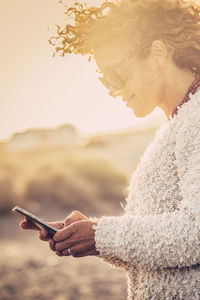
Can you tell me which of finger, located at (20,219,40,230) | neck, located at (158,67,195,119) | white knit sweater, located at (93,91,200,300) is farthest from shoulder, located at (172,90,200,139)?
finger, located at (20,219,40,230)

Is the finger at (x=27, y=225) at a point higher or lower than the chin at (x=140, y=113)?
lower

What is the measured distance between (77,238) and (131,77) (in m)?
0.74

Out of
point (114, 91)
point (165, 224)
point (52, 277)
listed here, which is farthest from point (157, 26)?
point (52, 277)

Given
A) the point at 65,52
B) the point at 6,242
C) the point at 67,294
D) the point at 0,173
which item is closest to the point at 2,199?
the point at 0,173

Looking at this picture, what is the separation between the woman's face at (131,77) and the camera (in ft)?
5.92

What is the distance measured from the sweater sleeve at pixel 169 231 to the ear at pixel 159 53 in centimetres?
34

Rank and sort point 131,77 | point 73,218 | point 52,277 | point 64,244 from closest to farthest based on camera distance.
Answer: point 64,244, point 73,218, point 131,77, point 52,277

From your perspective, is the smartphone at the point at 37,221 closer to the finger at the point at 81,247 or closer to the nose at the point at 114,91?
the finger at the point at 81,247

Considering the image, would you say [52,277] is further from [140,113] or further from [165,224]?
[165,224]

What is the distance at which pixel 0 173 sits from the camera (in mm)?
18125

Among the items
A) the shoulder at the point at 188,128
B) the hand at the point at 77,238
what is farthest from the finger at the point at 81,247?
Answer: the shoulder at the point at 188,128

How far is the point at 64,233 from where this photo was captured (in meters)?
1.49

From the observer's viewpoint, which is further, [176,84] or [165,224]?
[176,84]

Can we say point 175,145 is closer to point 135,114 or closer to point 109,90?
point 135,114
